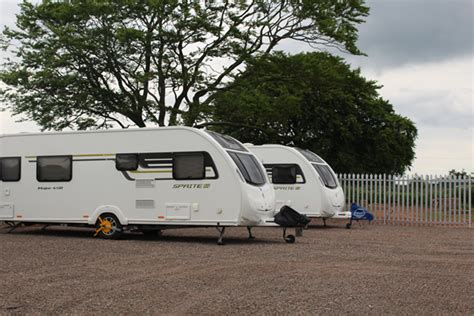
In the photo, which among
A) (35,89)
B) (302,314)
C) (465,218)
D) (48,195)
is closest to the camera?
(302,314)

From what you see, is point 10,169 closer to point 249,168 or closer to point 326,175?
point 249,168

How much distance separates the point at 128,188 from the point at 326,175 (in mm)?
7781

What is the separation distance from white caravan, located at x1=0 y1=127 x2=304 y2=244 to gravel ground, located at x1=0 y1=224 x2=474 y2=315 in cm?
67

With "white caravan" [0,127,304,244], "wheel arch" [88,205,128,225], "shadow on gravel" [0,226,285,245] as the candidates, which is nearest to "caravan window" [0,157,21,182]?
A: "white caravan" [0,127,304,244]

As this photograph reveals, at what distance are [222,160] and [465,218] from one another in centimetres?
1200

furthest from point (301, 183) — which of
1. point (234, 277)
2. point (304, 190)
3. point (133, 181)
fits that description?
point (234, 277)

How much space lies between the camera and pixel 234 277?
959 cm

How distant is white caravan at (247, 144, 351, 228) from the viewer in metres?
20.9

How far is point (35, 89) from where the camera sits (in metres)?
28.4

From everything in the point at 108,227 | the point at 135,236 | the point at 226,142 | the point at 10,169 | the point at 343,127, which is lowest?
the point at 135,236

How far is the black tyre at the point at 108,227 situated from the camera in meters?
16.0

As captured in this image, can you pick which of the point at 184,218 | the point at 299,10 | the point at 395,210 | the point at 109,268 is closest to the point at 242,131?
the point at 299,10

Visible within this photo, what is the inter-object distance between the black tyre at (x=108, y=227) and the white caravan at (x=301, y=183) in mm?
6287

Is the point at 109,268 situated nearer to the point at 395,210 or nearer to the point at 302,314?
the point at 302,314
